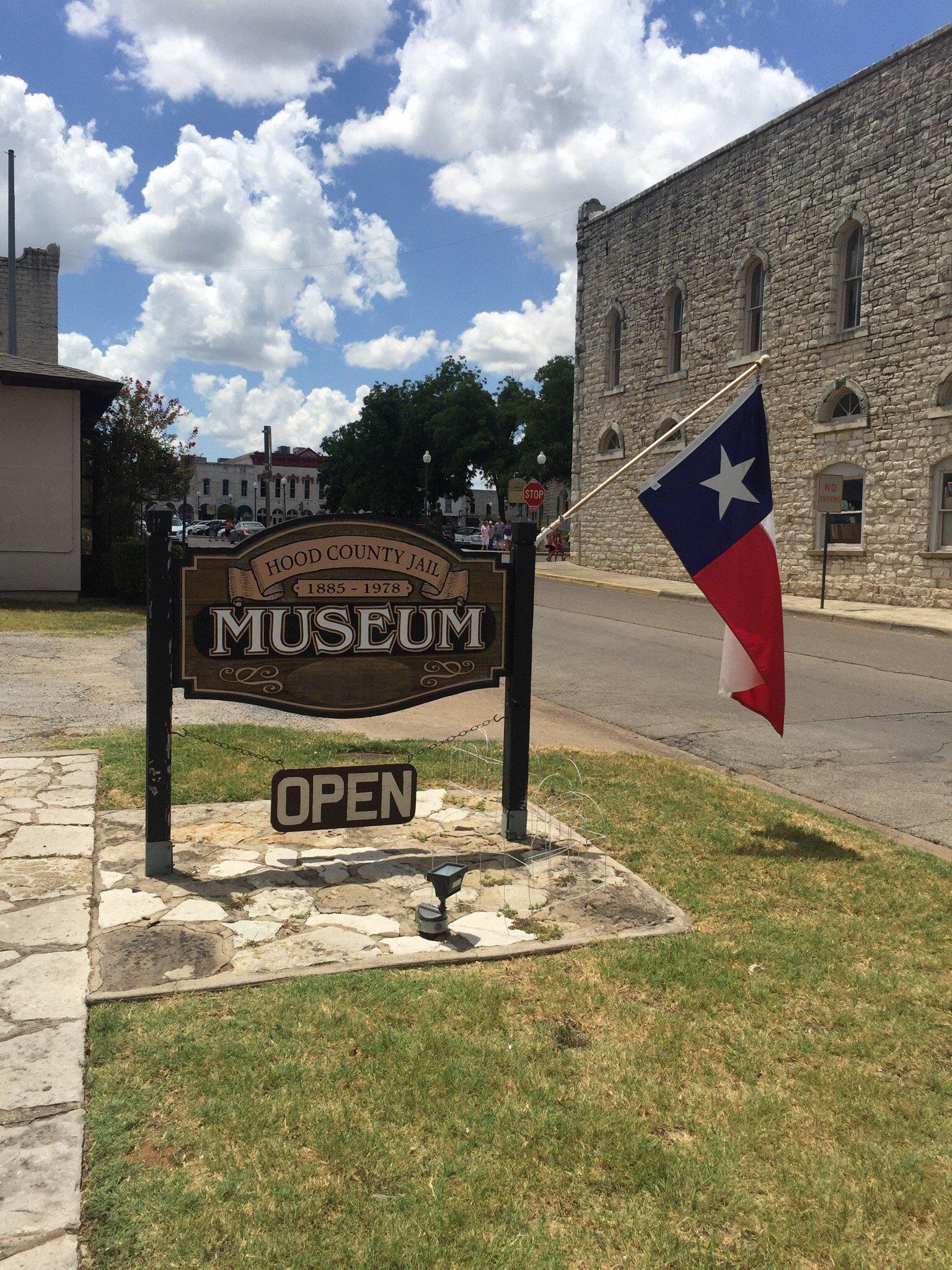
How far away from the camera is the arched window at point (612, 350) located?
31.2m

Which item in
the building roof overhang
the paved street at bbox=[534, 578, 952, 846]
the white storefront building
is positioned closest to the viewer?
the paved street at bbox=[534, 578, 952, 846]

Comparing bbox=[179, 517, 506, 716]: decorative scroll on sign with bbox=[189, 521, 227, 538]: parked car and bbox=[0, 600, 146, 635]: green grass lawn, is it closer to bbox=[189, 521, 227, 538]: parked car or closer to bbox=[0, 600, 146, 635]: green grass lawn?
bbox=[0, 600, 146, 635]: green grass lawn

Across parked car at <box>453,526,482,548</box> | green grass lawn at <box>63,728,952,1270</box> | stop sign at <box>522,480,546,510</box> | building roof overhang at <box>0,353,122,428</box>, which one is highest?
building roof overhang at <box>0,353,122,428</box>

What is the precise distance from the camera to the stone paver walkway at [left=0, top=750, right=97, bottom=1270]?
2518 millimetres

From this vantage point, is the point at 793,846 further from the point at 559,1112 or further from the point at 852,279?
the point at 852,279

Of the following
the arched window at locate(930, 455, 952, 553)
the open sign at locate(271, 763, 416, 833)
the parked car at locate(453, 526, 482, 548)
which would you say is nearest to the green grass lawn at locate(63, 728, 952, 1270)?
the open sign at locate(271, 763, 416, 833)

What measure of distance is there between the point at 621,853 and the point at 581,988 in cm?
168

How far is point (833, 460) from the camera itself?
73.7 ft

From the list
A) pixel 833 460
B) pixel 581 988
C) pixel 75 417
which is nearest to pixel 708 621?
pixel 833 460

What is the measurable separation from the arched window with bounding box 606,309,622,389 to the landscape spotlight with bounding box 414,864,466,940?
93.0 feet

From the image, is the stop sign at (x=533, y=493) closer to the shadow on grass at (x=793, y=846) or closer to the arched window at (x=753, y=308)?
the arched window at (x=753, y=308)

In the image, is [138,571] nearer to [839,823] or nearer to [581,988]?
[839,823]

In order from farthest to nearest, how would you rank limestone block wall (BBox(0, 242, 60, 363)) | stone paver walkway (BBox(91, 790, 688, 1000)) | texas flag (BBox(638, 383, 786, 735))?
limestone block wall (BBox(0, 242, 60, 363))
texas flag (BBox(638, 383, 786, 735))
stone paver walkway (BBox(91, 790, 688, 1000))

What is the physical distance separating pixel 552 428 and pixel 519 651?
55.3 m
